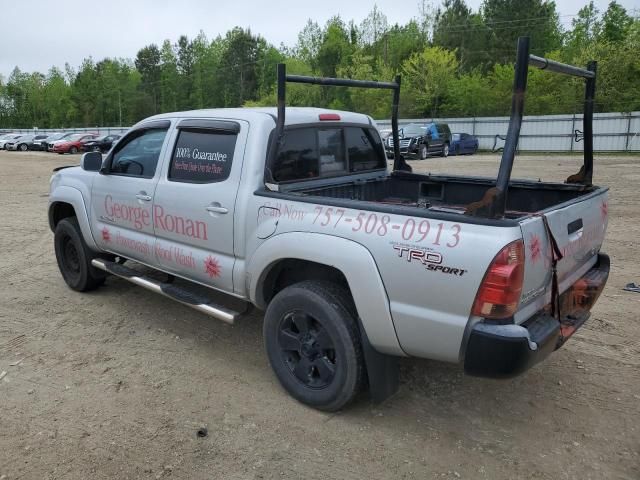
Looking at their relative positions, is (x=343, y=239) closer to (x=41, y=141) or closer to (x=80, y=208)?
(x=80, y=208)

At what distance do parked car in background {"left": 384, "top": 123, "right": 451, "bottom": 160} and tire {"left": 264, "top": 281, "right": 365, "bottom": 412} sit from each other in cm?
2158

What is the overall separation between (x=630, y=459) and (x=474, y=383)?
3.52 feet

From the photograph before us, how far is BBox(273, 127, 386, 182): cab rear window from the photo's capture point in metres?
4.07

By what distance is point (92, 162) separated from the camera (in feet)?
17.1

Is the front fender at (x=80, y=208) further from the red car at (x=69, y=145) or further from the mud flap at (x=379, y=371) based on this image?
the red car at (x=69, y=145)

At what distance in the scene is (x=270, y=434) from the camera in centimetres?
327

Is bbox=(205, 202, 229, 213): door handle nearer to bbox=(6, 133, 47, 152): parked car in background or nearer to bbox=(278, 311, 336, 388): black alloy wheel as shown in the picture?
bbox=(278, 311, 336, 388): black alloy wheel

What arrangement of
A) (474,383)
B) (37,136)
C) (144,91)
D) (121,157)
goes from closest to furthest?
(474,383) → (121,157) → (37,136) → (144,91)

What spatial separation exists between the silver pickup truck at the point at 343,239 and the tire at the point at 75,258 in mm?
96

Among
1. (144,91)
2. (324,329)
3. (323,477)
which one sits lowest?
(323,477)

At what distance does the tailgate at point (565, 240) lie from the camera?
109 inches

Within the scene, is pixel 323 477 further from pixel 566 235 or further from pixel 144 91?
pixel 144 91

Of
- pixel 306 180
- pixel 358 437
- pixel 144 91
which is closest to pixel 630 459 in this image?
pixel 358 437

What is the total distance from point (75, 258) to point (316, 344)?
3.56 metres
